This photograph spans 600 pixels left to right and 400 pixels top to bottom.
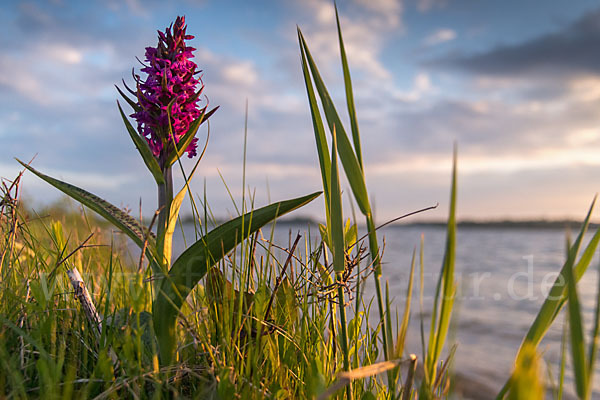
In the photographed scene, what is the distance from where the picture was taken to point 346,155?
2.87 ft

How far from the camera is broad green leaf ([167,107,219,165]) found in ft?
4.20

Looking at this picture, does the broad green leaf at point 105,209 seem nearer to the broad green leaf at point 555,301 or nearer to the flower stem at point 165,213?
the flower stem at point 165,213

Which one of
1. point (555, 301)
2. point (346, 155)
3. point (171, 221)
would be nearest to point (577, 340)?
point (555, 301)

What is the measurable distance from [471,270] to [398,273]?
1.96 m

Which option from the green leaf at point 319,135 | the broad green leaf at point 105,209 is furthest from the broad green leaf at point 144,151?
the green leaf at point 319,135

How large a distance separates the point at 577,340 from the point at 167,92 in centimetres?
120

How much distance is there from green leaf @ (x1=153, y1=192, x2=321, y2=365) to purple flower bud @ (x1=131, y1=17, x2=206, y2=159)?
1.32 ft

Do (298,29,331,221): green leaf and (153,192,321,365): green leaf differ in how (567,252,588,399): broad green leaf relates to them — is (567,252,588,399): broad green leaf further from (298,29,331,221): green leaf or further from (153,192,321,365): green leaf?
(153,192,321,365): green leaf

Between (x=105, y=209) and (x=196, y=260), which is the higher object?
(x=105, y=209)

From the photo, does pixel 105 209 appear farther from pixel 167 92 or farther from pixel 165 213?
pixel 167 92

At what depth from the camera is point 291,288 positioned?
1171 mm

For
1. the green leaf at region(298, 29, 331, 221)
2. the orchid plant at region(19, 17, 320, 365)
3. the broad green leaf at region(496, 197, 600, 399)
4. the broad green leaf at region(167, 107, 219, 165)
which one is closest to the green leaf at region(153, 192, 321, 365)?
the orchid plant at region(19, 17, 320, 365)

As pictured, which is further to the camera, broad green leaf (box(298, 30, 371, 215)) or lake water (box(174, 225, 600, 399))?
lake water (box(174, 225, 600, 399))

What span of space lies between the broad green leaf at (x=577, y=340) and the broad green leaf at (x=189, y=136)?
0.99 m
